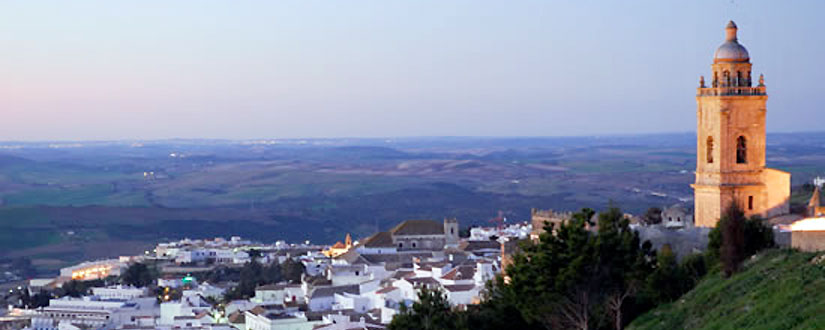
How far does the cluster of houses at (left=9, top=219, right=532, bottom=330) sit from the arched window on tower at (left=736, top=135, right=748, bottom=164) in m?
8.51

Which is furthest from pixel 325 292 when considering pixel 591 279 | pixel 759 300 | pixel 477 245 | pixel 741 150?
pixel 759 300

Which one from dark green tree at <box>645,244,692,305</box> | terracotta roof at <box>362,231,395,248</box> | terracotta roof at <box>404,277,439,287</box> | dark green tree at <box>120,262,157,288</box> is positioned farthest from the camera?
dark green tree at <box>120,262,157,288</box>

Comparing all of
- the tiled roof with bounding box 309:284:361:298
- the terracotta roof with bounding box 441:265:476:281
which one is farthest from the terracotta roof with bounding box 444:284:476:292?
the tiled roof with bounding box 309:284:361:298

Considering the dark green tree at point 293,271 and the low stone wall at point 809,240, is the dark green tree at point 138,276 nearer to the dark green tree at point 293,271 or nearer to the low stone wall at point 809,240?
the dark green tree at point 293,271

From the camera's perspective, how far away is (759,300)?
60.5 feet

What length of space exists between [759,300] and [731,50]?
10694 mm

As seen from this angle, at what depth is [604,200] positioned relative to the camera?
12712 cm

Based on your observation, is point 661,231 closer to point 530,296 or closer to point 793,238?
point 530,296

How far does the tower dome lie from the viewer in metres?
28.0

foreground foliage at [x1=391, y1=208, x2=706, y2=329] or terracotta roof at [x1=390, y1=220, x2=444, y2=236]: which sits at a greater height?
foreground foliage at [x1=391, y1=208, x2=706, y2=329]

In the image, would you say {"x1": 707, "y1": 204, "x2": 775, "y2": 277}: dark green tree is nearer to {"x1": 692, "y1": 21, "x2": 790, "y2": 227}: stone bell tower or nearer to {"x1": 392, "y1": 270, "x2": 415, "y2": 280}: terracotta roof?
{"x1": 692, "y1": 21, "x2": 790, "y2": 227}: stone bell tower

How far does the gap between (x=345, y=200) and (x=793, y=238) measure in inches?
5324

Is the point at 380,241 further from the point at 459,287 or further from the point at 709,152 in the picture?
the point at 709,152

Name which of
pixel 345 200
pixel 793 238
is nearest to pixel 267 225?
pixel 345 200
